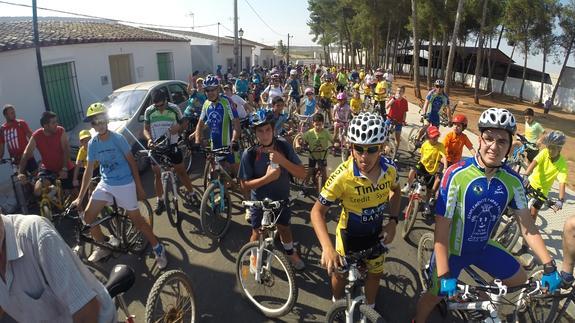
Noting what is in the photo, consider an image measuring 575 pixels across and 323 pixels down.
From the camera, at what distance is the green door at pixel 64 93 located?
12227 mm

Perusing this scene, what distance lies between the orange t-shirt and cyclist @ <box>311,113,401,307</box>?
3.70 metres

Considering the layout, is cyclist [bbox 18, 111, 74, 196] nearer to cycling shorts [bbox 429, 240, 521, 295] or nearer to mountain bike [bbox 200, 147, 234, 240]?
mountain bike [bbox 200, 147, 234, 240]

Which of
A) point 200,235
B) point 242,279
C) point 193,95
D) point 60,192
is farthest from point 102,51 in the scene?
point 242,279

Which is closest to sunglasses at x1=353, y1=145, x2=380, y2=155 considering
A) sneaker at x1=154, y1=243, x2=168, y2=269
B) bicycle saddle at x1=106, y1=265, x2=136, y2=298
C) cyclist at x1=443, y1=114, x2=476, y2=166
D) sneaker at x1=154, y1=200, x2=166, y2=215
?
bicycle saddle at x1=106, y1=265, x2=136, y2=298

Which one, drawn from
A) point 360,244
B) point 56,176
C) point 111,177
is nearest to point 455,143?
point 360,244

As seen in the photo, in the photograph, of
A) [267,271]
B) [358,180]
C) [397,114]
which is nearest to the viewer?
[358,180]

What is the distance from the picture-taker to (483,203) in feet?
9.63

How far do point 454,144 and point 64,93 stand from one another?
13492mm

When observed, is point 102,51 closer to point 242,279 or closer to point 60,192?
point 60,192

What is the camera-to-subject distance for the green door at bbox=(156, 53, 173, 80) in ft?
71.9

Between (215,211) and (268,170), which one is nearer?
(268,170)

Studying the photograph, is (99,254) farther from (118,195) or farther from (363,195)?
(363,195)

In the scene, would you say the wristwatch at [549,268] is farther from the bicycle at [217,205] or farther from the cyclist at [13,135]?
the cyclist at [13,135]

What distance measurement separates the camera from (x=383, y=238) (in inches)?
125
